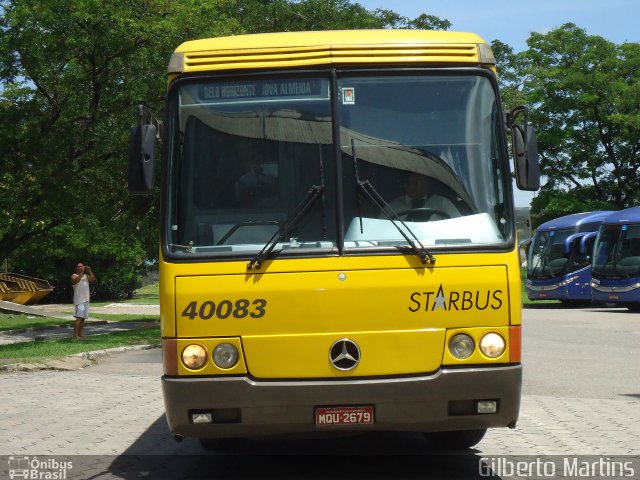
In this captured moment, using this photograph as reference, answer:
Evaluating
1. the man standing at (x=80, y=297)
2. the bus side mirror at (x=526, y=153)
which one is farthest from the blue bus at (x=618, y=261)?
the bus side mirror at (x=526, y=153)

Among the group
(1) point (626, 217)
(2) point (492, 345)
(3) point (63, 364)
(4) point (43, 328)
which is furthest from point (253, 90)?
(1) point (626, 217)

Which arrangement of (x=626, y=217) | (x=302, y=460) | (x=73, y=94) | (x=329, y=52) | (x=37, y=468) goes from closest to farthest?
(x=329, y=52)
(x=37, y=468)
(x=302, y=460)
(x=73, y=94)
(x=626, y=217)

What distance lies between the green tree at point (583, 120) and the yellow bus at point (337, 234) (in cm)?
4439

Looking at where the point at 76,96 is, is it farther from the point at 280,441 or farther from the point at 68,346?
the point at 280,441

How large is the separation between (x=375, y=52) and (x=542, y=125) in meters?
45.6

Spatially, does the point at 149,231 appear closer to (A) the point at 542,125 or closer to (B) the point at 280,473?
(B) the point at 280,473

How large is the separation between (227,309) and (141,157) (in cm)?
122

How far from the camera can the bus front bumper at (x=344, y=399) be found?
694 centimetres

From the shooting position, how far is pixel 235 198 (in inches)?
291

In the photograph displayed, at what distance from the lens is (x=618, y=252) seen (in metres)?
36.0

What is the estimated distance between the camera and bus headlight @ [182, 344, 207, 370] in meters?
7.04

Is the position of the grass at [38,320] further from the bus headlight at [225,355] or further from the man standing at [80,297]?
the bus headlight at [225,355]

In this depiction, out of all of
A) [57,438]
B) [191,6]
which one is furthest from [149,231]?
[57,438]

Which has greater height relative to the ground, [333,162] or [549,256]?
[333,162]
